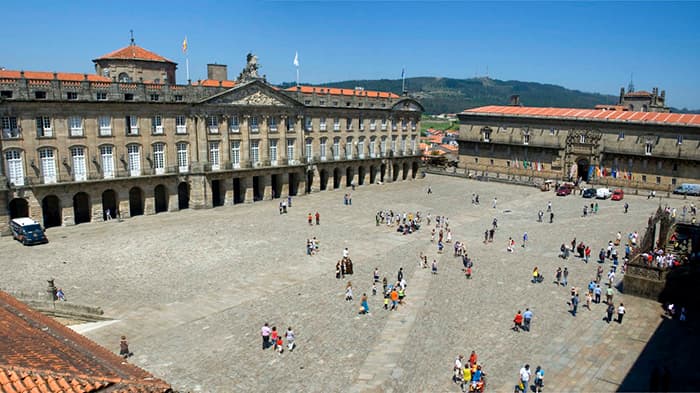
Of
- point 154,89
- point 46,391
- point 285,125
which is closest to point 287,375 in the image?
point 46,391

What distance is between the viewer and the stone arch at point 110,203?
45406 millimetres

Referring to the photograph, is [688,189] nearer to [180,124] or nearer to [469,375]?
[469,375]

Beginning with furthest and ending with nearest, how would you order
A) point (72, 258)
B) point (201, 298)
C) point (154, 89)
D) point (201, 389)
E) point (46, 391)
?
point (154, 89) → point (72, 258) → point (201, 298) → point (201, 389) → point (46, 391)

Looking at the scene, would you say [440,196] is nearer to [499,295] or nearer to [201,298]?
[499,295]

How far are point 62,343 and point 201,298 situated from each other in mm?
17320

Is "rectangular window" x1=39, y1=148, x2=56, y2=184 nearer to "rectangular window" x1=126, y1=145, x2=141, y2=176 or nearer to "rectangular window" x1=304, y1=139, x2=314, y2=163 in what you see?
"rectangular window" x1=126, y1=145, x2=141, y2=176

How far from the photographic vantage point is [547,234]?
138 ft

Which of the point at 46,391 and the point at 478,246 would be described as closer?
the point at 46,391

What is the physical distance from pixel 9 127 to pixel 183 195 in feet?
53.8

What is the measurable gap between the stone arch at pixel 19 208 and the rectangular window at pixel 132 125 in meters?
9.31

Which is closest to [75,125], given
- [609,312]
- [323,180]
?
[323,180]

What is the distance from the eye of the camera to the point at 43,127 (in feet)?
132

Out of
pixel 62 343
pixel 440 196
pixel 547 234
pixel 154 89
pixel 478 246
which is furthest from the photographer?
pixel 440 196

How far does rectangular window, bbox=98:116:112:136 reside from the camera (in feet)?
140
